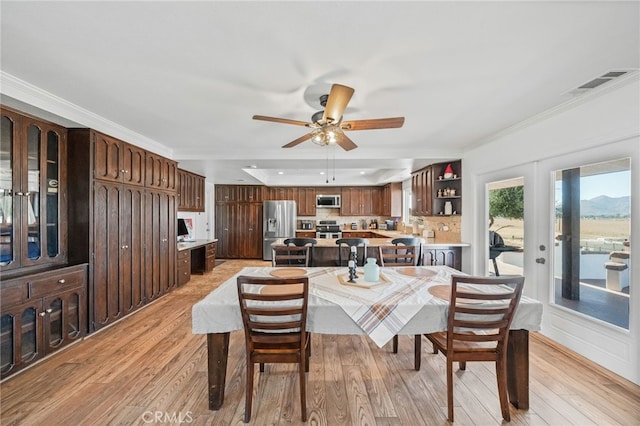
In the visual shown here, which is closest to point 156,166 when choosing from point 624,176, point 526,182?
point 526,182

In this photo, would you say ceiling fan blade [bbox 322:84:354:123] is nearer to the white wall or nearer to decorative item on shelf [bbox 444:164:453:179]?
the white wall

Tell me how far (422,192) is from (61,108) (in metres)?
5.28

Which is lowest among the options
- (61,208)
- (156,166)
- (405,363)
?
(405,363)

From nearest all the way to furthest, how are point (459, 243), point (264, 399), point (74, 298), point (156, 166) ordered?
1. point (264, 399)
2. point (74, 298)
3. point (156, 166)
4. point (459, 243)

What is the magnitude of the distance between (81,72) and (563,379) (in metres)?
4.46

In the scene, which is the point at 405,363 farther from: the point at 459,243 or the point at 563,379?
the point at 459,243

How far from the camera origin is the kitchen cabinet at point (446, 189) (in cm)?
457

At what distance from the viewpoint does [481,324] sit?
5.47ft

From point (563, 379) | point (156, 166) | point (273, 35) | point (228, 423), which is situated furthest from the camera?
point (156, 166)

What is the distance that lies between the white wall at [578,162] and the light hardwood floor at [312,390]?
8.1 inches

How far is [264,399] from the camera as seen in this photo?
1.92 m

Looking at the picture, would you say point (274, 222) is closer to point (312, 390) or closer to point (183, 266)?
point (183, 266)

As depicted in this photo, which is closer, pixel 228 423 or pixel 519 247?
pixel 228 423

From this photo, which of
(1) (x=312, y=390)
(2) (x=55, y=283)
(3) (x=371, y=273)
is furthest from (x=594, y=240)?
(2) (x=55, y=283)
